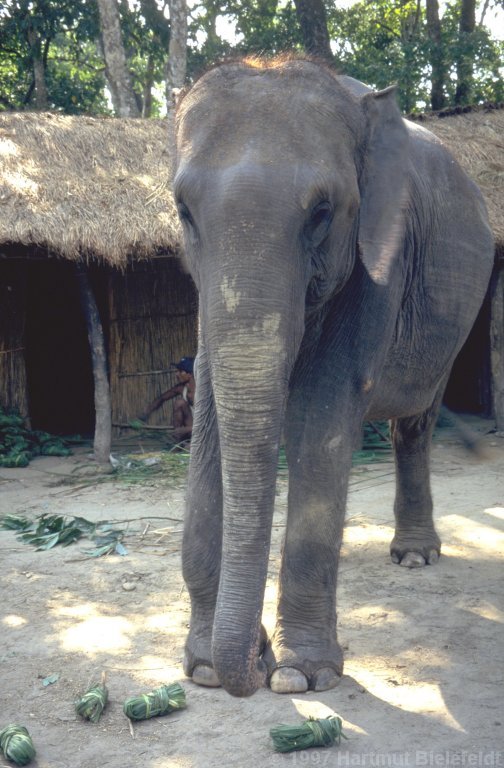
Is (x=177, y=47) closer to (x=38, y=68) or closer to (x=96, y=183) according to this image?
(x=96, y=183)

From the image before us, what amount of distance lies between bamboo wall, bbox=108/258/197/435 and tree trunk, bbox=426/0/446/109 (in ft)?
18.6

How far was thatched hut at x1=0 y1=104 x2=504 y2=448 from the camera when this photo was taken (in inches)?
342

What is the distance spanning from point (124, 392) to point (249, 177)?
8.18 meters

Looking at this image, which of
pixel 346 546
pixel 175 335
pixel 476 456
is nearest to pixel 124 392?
pixel 175 335

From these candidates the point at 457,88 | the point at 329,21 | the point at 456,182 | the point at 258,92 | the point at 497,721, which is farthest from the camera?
the point at 329,21

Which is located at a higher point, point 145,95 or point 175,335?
point 145,95

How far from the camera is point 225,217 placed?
2.82 meters

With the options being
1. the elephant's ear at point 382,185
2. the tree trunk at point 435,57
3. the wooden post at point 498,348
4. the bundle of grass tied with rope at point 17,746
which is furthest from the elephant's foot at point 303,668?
the tree trunk at point 435,57

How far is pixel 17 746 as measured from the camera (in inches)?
121

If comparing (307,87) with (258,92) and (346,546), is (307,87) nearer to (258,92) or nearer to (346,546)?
(258,92)

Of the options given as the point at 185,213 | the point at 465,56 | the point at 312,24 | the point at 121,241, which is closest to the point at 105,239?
the point at 121,241

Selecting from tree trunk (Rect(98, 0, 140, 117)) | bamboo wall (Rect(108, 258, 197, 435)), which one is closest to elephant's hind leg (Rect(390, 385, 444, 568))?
bamboo wall (Rect(108, 258, 197, 435))

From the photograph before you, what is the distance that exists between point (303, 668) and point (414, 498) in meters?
1.97

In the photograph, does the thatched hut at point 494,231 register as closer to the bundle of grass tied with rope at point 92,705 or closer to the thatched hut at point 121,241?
the thatched hut at point 121,241
